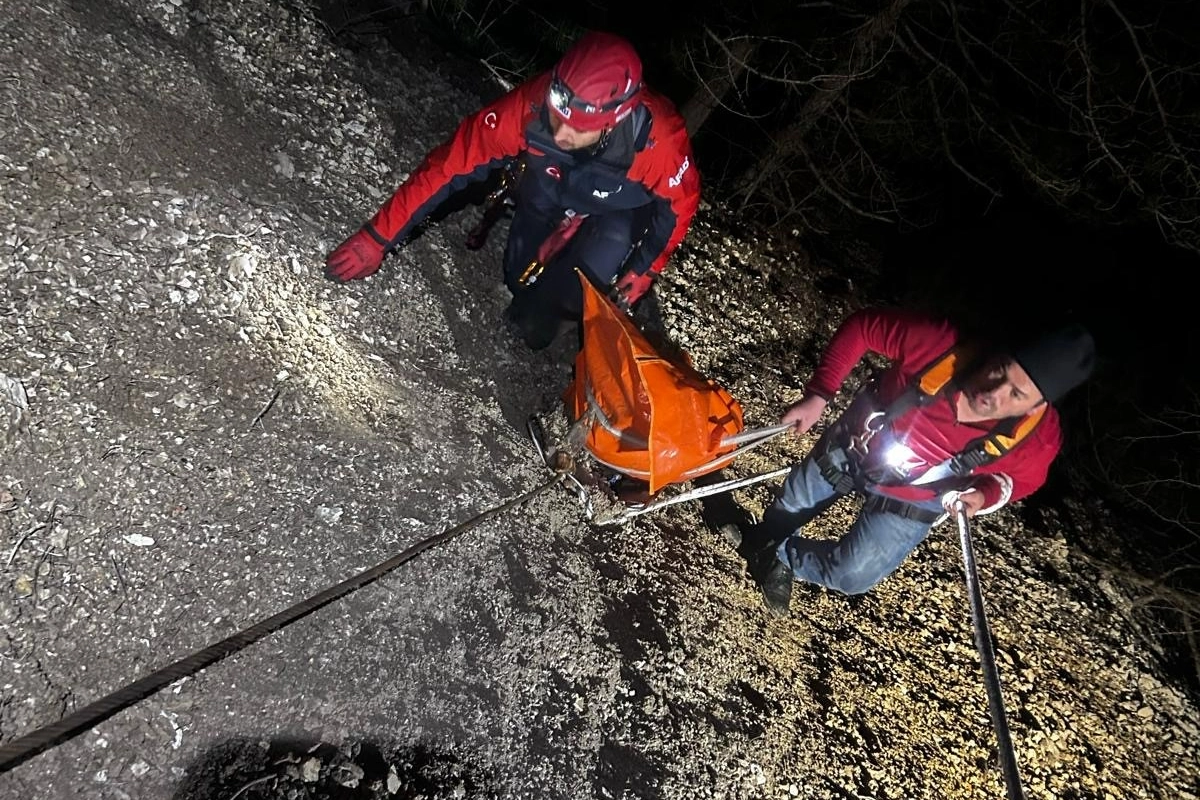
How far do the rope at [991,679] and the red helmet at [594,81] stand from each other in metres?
2.30

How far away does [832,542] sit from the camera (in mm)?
4164

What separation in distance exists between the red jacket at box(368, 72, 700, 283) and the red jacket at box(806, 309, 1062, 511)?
104 cm

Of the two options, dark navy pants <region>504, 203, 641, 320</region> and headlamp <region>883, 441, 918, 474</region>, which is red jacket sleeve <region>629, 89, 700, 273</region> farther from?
headlamp <region>883, 441, 918, 474</region>

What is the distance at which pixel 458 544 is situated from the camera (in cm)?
324

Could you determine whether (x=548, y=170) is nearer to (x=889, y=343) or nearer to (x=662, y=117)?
(x=662, y=117)

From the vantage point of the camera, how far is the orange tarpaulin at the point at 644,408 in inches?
119

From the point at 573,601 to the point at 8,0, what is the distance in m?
3.83

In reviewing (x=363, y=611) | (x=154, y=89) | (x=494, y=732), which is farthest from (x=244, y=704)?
(x=154, y=89)

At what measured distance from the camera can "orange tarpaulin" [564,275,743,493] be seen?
9.90ft

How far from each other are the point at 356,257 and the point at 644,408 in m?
1.60

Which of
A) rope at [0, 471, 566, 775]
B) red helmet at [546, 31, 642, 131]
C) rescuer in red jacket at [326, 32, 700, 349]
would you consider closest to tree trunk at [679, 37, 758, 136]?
rescuer in red jacket at [326, 32, 700, 349]

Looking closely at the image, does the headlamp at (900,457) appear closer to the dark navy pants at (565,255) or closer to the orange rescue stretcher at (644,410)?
the orange rescue stretcher at (644,410)

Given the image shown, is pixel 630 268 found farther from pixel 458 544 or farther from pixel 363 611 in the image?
pixel 363 611

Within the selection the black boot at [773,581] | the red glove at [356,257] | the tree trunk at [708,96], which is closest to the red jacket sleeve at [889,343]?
the black boot at [773,581]
